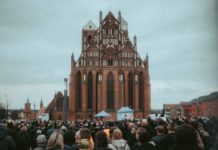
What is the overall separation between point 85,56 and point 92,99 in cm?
768

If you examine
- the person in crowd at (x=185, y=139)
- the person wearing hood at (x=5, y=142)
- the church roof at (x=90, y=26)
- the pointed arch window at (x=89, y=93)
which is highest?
the church roof at (x=90, y=26)

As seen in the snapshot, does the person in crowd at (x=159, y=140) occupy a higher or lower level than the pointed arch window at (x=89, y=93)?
lower

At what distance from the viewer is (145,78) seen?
7000 centimetres

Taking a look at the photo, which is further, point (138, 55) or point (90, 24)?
point (90, 24)

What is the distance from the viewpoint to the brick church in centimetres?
6819

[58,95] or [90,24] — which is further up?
[90,24]

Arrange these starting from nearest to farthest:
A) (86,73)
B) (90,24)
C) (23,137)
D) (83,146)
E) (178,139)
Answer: (178,139) → (83,146) → (23,137) → (86,73) → (90,24)

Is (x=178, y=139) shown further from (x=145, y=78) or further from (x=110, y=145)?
(x=145, y=78)

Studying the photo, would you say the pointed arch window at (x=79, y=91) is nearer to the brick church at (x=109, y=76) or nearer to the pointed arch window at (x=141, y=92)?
the brick church at (x=109, y=76)

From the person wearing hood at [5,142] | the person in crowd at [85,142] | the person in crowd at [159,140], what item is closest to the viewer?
the person in crowd at [85,142]

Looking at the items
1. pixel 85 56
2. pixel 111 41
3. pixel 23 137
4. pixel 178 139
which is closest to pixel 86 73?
pixel 85 56

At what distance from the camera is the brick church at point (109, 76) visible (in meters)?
68.2

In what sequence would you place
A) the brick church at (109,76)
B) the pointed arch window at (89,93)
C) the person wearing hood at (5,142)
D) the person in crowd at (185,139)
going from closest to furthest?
the person in crowd at (185,139) → the person wearing hood at (5,142) → the brick church at (109,76) → the pointed arch window at (89,93)

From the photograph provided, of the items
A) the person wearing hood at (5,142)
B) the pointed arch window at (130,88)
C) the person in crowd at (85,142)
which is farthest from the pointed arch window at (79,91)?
the person in crowd at (85,142)
